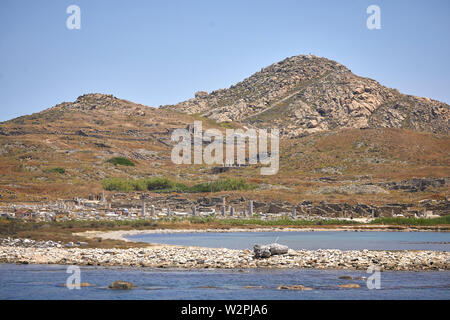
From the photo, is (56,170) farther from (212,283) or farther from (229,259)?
(212,283)

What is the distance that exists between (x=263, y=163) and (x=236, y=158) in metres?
6.98

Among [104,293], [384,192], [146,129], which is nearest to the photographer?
[104,293]

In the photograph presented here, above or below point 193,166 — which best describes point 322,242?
below

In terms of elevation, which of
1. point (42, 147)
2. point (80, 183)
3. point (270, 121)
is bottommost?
point (80, 183)

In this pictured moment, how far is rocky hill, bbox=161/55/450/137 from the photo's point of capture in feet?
527

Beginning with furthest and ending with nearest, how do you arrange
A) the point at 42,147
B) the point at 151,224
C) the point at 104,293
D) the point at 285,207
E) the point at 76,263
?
the point at 42,147
the point at 285,207
the point at 151,224
the point at 76,263
the point at 104,293

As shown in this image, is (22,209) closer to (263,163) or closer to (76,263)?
(76,263)

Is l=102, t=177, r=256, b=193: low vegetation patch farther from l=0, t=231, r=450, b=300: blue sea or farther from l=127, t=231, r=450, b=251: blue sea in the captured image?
l=0, t=231, r=450, b=300: blue sea

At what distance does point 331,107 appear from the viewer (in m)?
169

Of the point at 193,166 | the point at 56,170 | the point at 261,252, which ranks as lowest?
the point at 261,252

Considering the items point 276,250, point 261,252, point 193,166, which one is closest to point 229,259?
point 261,252

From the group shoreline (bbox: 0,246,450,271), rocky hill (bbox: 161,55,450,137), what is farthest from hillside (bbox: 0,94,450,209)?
shoreline (bbox: 0,246,450,271)

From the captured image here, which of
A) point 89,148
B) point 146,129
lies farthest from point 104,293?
point 146,129
